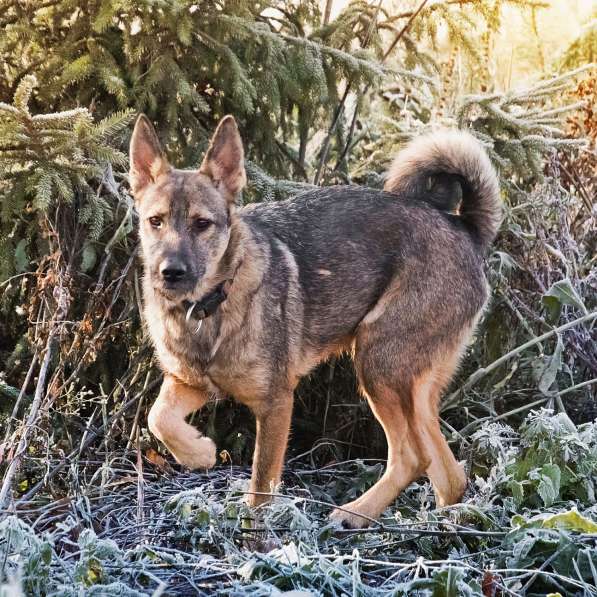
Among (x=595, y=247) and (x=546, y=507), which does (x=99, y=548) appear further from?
(x=595, y=247)

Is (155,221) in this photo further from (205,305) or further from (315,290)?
(315,290)

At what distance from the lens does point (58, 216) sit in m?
4.70

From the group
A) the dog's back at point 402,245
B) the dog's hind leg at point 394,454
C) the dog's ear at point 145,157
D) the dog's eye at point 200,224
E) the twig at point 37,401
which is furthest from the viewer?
the dog's back at point 402,245

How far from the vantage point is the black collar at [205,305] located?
4.11 m

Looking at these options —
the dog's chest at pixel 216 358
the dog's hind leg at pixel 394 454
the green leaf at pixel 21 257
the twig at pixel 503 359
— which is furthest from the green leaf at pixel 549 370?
the green leaf at pixel 21 257

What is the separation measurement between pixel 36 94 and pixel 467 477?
3.25 metres

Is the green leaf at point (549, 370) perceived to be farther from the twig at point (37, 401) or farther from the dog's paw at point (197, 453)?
the twig at point (37, 401)

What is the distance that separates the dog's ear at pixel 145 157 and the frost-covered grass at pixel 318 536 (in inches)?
56.8

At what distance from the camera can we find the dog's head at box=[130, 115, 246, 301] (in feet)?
13.0

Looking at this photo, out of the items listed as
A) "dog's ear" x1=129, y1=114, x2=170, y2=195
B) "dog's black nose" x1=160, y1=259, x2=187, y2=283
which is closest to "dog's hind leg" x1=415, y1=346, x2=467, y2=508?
"dog's black nose" x1=160, y1=259, x2=187, y2=283

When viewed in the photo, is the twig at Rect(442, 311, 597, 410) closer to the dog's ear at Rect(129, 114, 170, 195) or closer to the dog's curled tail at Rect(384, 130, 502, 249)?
the dog's curled tail at Rect(384, 130, 502, 249)

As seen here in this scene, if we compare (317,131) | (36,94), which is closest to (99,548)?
(36,94)

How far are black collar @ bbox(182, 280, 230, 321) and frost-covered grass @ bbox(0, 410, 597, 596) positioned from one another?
0.80 m

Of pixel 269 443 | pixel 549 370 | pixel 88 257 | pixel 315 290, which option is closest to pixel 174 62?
pixel 88 257
